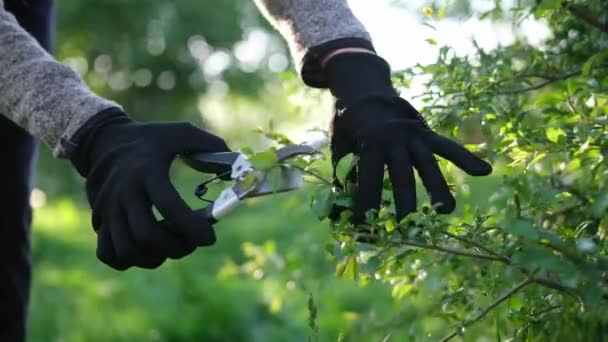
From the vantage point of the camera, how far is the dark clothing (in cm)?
262

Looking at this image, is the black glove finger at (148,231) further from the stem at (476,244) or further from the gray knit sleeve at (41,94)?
the stem at (476,244)

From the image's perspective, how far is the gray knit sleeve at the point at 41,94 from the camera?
176 cm

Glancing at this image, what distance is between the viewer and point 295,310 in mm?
4520

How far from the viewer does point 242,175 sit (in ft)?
5.17

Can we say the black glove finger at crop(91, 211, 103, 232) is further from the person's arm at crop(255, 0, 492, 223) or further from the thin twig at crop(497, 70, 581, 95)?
the thin twig at crop(497, 70, 581, 95)

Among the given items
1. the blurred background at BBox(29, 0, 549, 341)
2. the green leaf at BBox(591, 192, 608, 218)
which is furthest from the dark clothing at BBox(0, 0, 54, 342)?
the green leaf at BBox(591, 192, 608, 218)

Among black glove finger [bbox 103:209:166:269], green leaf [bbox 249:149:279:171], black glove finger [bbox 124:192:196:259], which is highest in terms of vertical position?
green leaf [bbox 249:149:279:171]

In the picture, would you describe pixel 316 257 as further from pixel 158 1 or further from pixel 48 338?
pixel 158 1

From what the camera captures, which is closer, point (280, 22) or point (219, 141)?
point (219, 141)

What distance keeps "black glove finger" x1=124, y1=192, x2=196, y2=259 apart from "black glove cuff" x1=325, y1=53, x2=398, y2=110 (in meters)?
0.35

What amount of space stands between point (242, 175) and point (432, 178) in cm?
28

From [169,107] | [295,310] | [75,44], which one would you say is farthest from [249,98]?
[295,310]

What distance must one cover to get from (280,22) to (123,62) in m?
21.2

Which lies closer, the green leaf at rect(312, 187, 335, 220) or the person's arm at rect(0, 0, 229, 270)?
the green leaf at rect(312, 187, 335, 220)
